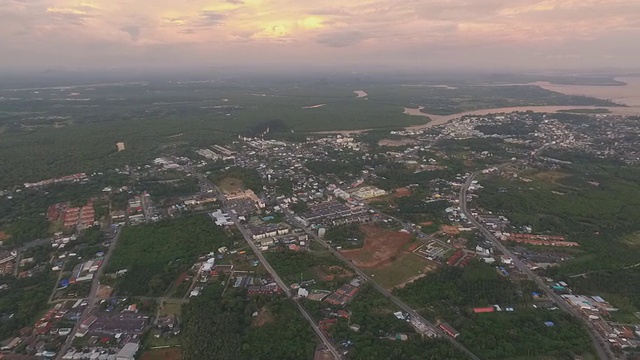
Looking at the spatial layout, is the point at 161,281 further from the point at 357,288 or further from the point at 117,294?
the point at 357,288

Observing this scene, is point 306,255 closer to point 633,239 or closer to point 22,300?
point 22,300

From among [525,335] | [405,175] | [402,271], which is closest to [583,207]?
[405,175]

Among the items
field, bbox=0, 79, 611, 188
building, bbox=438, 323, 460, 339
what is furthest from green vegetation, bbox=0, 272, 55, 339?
field, bbox=0, 79, 611, 188

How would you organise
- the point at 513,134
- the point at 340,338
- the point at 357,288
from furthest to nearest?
the point at 513,134 → the point at 357,288 → the point at 340,338

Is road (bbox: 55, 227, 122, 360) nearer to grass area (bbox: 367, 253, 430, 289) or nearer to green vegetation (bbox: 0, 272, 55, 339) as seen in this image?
green vegetation (bbox: 0, 272, 55, 339)

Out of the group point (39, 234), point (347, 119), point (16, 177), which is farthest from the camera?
point (347, 119)

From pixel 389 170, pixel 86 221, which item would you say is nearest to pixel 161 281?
pixel 86 221
